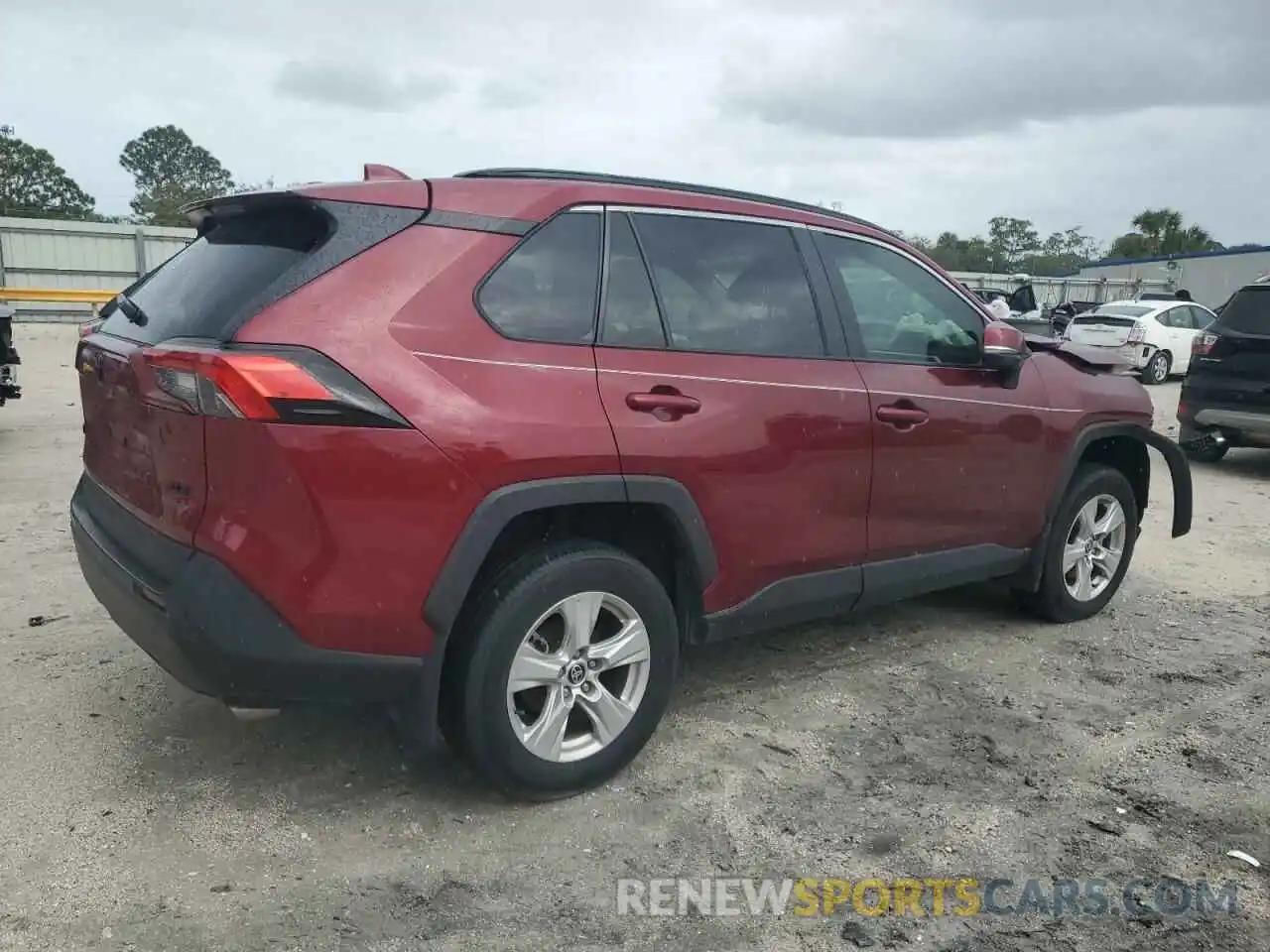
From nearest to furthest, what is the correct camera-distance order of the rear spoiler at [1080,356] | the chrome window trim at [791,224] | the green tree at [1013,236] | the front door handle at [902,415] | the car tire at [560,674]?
1. the car tire at [560,674]
2. the chrome window trim at [791,224]
3. the front door handle at [902,415]
4. the rear spoiler at [1080,356]
5. the green tree at [1013,236]

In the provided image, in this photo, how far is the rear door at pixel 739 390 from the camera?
305 cm

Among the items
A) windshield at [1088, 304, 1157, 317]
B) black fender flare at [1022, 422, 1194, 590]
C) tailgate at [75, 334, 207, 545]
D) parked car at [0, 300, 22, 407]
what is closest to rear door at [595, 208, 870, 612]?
tailgate at [75, 334, 207, 545]

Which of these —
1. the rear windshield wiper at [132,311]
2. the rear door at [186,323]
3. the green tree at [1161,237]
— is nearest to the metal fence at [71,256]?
the rear windshield wiper at [132,311]

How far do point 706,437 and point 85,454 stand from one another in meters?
2.13

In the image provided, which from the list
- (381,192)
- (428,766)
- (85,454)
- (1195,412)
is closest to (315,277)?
(381,192)

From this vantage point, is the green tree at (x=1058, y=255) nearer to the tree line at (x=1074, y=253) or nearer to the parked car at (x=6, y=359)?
the tree line at (x=1074, y=253)

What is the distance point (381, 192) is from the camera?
2.79 metres

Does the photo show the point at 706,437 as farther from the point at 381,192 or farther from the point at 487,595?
the point at 381,192

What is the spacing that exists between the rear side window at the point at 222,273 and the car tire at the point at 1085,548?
3.51 metres

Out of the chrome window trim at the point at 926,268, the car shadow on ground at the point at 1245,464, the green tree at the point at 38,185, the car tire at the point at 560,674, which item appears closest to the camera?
the car tire at the point at 560,674

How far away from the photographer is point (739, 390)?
10.6 feet

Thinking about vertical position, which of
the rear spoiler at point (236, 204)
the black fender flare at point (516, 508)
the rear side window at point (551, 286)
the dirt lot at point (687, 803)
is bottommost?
the dirt lot at point (687, 803)

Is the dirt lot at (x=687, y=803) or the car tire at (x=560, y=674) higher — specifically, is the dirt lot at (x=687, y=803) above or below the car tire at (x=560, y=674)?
below

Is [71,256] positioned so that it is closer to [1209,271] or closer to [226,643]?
[226,643]
